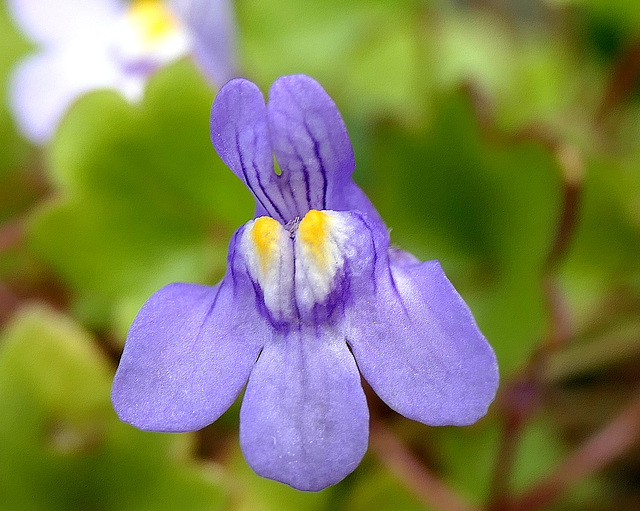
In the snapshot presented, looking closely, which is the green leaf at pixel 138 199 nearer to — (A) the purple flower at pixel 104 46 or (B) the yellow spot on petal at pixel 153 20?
(A) the purple flower at pixel 104 46

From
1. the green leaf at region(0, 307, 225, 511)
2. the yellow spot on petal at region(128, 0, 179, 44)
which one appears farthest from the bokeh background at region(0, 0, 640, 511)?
the yellow spot on petal at region(128, 0, 179, 44)

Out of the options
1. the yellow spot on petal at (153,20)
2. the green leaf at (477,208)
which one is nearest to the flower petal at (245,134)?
the green leaf at (477,208)

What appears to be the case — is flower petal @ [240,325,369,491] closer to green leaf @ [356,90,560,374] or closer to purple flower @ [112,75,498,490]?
purple flower @ [112,75,498,490]

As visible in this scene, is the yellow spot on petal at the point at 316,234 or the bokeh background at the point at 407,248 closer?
the yellow spot on petal at the point at 316,234

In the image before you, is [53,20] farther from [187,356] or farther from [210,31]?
[187,356]

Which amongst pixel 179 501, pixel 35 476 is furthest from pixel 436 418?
pixel 35 476

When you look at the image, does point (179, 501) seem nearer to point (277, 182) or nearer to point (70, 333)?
point (70, 333)
